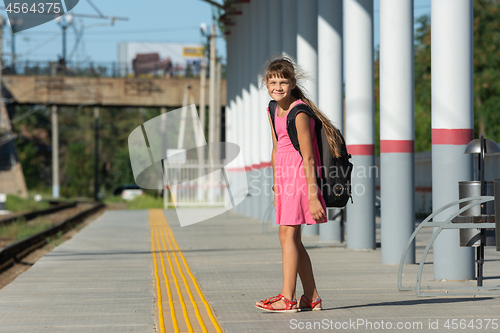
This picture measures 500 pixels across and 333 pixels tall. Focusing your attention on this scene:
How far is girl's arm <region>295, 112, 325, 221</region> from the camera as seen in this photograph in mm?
5711

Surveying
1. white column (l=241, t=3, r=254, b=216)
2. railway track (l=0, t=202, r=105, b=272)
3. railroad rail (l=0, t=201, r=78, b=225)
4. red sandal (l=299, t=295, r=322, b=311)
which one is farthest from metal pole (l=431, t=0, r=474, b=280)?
railroad rail (l=0, t=201, r=78, b=225)

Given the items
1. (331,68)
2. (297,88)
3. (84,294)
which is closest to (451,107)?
(297,88)

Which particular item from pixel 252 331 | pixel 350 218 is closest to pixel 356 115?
pixel 350 218

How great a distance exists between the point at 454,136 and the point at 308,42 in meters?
7.58

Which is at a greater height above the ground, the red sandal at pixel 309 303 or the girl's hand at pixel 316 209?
the girl's hand at pixel 316 209

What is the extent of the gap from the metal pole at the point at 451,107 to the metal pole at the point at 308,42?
687 cm

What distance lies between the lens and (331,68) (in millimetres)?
13109

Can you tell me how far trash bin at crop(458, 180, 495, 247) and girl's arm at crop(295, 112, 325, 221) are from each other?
213cm

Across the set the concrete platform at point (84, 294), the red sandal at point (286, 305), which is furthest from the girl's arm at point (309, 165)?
the concrete platform at point (84, 294)

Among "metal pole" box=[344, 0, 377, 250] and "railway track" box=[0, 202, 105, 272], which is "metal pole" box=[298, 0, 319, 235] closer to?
"metal pole" box=[344, 0, 377, 250]

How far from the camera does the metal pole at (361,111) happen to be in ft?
37.8

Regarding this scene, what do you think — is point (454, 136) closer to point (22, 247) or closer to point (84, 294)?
point (84, 294)

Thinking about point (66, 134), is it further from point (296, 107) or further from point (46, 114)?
point (296, 107)

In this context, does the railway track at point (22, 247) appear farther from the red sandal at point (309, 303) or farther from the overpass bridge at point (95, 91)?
the overpass bridge at point (95, 91)
